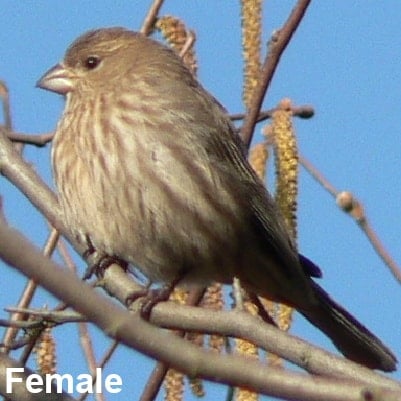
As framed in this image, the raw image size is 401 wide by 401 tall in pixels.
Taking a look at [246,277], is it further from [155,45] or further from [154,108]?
[155,45]

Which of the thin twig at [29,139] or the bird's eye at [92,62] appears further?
the bird's eye at [92,62]

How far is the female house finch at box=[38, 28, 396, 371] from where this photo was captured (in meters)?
4.82

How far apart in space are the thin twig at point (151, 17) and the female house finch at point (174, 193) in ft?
1.89

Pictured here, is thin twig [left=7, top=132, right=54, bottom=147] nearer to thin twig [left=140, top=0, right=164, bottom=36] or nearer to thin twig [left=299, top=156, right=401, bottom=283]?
thin twig [left=140, top=0, right=164, bottom=36]

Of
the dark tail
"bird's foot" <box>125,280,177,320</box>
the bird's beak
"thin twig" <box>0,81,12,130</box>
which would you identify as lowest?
the dark tail

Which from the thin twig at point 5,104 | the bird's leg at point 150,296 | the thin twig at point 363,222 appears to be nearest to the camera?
the thin twig at point 363,222

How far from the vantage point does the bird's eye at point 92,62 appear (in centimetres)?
562

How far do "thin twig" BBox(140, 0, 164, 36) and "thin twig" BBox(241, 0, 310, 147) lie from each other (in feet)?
1.92

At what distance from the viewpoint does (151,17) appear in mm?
4430

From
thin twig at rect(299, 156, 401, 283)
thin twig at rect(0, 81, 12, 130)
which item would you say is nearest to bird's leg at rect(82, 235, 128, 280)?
thin twig at rect(0, 81, 12, 130)

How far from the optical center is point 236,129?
5324 mm

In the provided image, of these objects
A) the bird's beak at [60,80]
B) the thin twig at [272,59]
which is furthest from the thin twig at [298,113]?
the bird's beak at [60,80]

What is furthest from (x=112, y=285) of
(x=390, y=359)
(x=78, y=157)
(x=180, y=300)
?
(x=390, y=359)

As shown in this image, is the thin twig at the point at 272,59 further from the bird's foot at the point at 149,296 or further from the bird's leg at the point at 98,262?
the bird's leg at the point at 98,262
